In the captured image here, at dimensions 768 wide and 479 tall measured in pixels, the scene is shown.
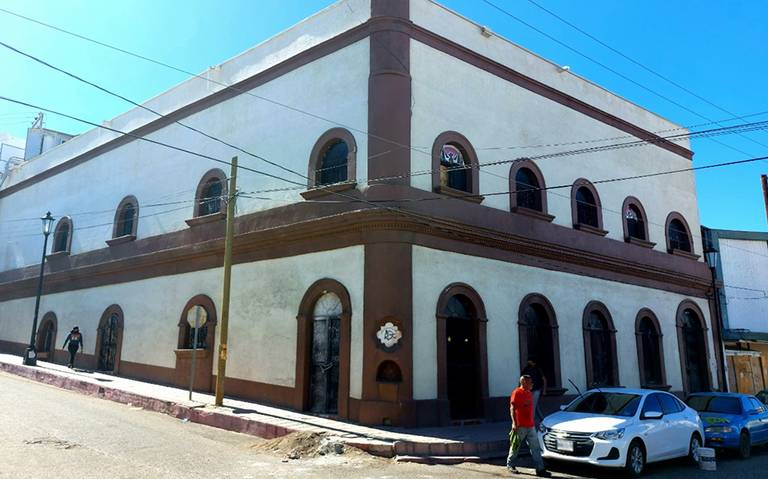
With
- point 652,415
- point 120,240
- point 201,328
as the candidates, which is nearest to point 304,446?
point 652,415

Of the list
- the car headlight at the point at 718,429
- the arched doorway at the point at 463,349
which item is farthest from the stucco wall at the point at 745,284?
the arched doorway at the point at 463,349

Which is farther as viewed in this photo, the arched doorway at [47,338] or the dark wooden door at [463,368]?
the arched doorway at [47,338]

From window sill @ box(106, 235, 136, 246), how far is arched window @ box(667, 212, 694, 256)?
2040 centimetres

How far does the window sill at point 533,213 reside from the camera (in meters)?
16.4

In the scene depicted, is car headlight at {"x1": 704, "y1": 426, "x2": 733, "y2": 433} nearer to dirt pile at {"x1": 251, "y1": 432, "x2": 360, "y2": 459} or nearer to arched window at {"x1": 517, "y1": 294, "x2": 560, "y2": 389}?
arched window at {"x1": 517, "y1": 294, "x2": 560, "y2": 389}

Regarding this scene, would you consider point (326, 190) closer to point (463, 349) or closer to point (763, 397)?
point (463, 349)

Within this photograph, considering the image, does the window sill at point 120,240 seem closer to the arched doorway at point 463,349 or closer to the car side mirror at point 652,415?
the arched doorway at point 463,349

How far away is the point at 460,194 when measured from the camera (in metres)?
14.8

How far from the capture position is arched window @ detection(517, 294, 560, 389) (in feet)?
53.2

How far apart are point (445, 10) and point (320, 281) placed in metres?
8.14

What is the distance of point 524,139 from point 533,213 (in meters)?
2.33

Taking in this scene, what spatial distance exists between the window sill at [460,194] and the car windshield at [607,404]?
5.89 metres

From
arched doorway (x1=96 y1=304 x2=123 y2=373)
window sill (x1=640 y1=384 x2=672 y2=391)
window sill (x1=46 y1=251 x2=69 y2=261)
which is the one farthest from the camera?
window sill (x1=46 y1=251 x2=69 y2=261)

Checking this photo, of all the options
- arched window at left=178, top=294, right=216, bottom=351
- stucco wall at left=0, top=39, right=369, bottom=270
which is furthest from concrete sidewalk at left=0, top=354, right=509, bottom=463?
stucco wall at left=0, top=39, right=369, bottom=270
